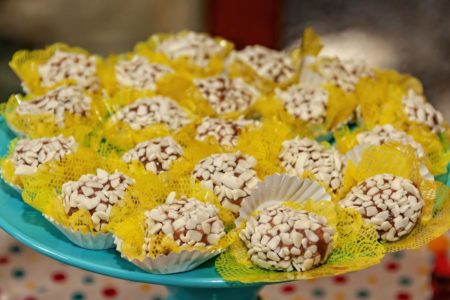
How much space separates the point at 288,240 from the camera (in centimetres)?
153

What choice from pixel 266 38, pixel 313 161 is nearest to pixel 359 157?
Result: pixel 313 161

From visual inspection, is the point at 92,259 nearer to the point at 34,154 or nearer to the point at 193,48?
the point at 34,154

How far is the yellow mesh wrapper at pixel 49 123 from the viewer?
190cm

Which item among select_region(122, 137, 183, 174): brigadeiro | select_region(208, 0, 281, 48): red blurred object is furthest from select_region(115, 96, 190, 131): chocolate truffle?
select_region(208, 0, 281, 48): red blurred object

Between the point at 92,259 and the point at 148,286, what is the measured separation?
0.86m

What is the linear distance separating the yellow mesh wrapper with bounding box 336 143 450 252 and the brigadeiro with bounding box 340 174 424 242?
1.1 inches

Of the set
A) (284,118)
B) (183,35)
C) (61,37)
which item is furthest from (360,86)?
(61,37)

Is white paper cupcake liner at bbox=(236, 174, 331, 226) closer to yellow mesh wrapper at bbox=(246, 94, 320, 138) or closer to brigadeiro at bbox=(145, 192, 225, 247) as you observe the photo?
brigadeiro at bbox=(145, 192, 225, 247)

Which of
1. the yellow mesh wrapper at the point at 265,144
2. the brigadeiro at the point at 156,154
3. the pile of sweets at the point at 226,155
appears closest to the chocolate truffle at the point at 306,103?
the pile of sweets at the point at 226,155

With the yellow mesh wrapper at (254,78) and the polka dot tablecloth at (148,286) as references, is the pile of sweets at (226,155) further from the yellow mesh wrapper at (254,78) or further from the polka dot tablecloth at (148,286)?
the polka dot tablecloth at (148,286)

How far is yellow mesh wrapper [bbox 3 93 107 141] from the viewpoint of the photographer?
6.23 ft

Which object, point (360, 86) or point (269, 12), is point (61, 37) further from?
point (360, 86)

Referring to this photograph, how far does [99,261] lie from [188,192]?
0.74ft

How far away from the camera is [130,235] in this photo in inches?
61.2
